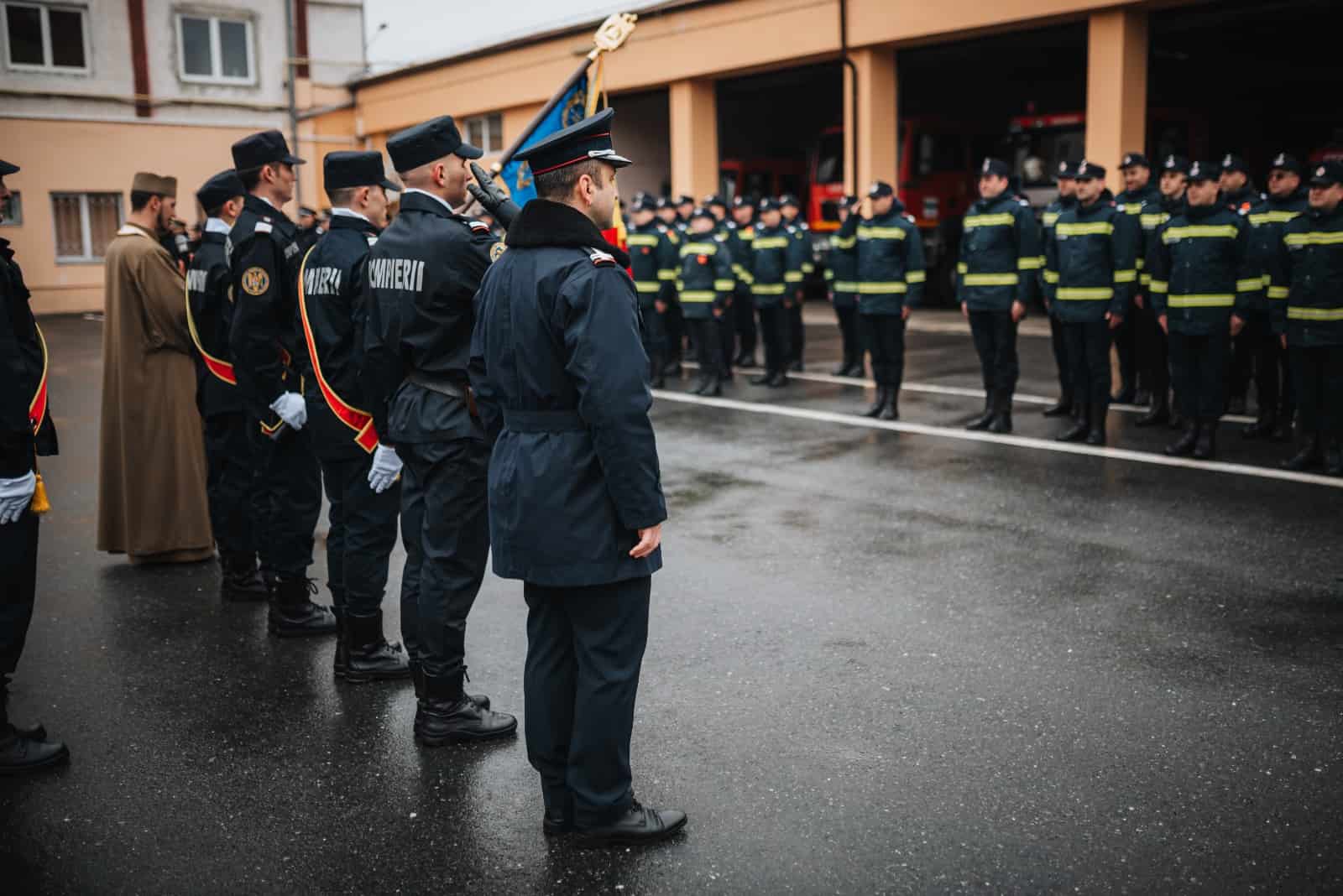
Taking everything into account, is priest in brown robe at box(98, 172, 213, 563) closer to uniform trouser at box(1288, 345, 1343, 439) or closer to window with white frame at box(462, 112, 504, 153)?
uniform trouser at box(1288, 345, 1343, 439)

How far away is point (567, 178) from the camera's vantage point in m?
3.45

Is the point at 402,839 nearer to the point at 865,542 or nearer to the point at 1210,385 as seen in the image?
the point at 865,542

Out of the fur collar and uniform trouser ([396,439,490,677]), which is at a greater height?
the fur collar

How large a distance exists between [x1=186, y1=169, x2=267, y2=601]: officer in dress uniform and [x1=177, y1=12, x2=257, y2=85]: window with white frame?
94.5 ft

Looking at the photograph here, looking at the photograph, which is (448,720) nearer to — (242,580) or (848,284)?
(242,580)

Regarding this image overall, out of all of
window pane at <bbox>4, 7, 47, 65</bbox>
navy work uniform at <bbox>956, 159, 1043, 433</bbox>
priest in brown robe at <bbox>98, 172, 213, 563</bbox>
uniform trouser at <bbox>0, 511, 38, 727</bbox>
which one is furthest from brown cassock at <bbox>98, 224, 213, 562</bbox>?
window pane at <bbox>4, 7, 47, 65</bbox>

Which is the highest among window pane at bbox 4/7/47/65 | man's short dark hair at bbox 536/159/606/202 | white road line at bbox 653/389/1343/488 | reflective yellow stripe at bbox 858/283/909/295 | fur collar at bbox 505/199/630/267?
window pane at bbox 4/7/47/65

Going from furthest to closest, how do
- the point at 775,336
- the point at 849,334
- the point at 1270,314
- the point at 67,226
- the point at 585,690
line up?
the point at 67,226 → the point at 849,334 → the point at 775,336 → the point at 1270,314 → the point at 585,690

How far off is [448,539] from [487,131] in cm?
2610

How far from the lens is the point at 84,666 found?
5211mm

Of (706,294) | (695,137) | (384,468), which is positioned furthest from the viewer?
(695,137)

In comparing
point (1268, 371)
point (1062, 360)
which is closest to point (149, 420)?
point (1062, 360)

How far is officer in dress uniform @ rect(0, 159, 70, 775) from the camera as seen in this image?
13.5 feet

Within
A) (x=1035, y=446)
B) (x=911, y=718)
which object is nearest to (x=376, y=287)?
(x=911, y=718)
